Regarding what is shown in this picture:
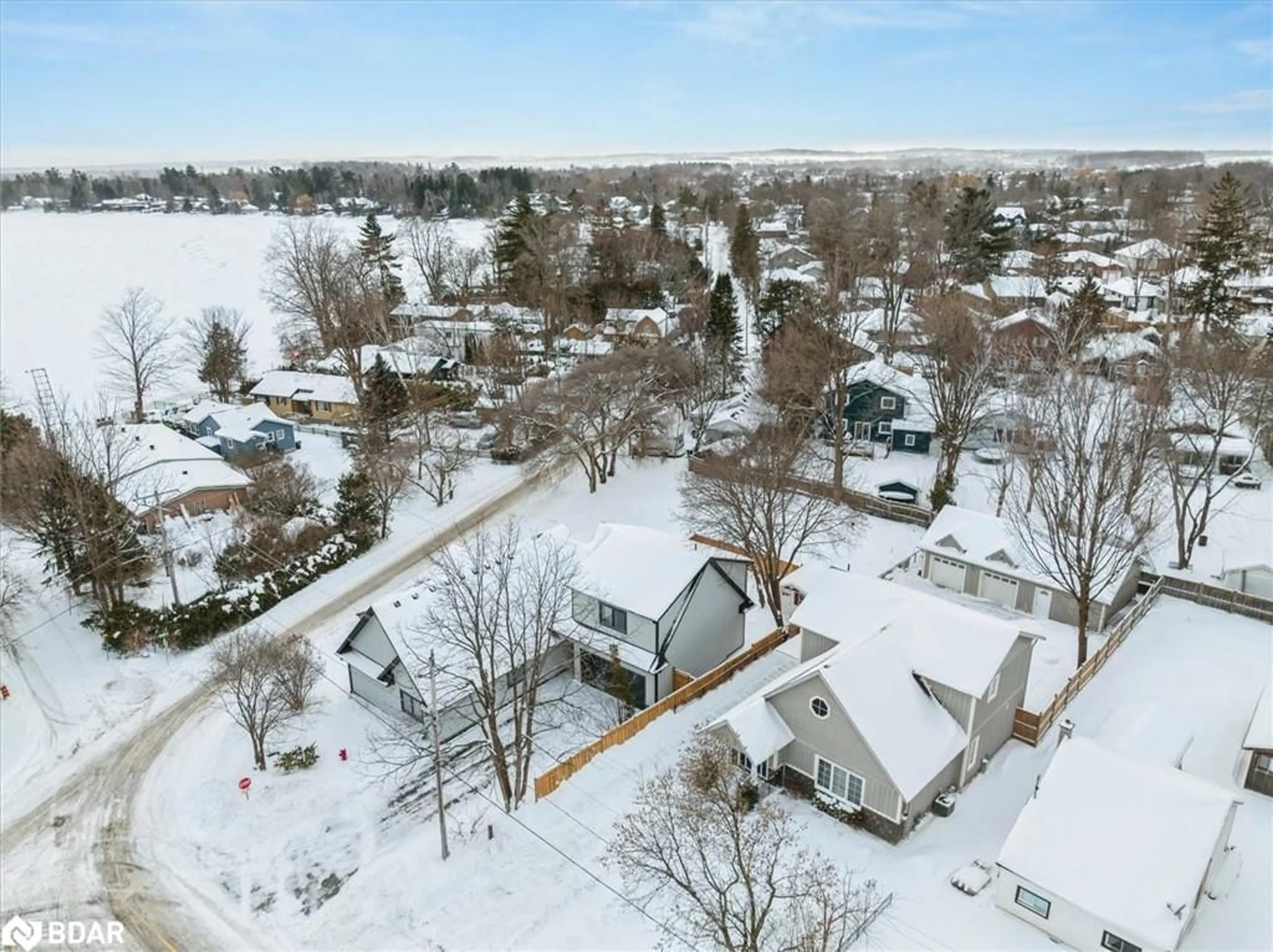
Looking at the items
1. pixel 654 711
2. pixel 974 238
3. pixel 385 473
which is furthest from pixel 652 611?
pixel 974 238

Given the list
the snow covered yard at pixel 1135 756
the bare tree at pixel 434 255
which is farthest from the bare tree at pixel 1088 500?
the bare tree at pixel 434 255

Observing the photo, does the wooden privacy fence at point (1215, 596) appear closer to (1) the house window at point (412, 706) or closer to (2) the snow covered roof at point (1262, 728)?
(2) the snow covered roof at point (1262, 728)

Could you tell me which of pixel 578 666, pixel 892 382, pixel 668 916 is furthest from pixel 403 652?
pixel 892 382

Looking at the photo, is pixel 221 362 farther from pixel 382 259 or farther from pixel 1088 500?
pixel 1088 500

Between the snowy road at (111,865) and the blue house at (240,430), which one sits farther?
the blue house at (240,430)

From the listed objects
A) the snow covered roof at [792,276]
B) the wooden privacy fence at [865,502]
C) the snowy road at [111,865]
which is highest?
the snow covered roof at [792,276]
